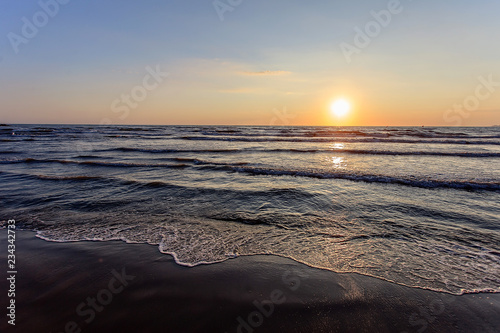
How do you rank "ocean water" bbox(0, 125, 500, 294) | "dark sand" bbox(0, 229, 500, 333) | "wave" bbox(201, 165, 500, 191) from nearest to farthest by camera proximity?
"dark sand" bbox(0, 229, 500, 333), "ocean water" bbox(0, 125, 500, 294), "wave" bbox(201, 165, 500, 191)

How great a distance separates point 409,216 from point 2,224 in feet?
33.3

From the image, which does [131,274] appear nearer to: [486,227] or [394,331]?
[394,331]

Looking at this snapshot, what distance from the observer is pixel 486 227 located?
17.9 ft

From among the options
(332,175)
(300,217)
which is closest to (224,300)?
(300,217)

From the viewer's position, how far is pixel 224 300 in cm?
314

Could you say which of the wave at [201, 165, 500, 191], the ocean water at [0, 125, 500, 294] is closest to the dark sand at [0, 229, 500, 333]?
the ocean water at [0, 125, 500, 294]

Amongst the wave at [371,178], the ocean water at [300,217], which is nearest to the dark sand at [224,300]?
the ocean water at [300,217]

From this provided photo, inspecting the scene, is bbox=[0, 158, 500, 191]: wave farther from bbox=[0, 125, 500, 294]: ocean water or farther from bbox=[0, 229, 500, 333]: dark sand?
bbox=[0, 229, 500, 333]: dark sand

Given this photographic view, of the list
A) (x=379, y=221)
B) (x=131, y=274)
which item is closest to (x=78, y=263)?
(x=131, y=274)

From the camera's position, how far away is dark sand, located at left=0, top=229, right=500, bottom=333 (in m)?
2.73

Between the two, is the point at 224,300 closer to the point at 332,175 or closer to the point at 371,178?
the point at 332,175

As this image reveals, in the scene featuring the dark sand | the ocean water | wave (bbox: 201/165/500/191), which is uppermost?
wave (bbox: 201/165/500/191)

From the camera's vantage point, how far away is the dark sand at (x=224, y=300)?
2.73m

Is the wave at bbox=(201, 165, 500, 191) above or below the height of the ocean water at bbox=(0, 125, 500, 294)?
above
